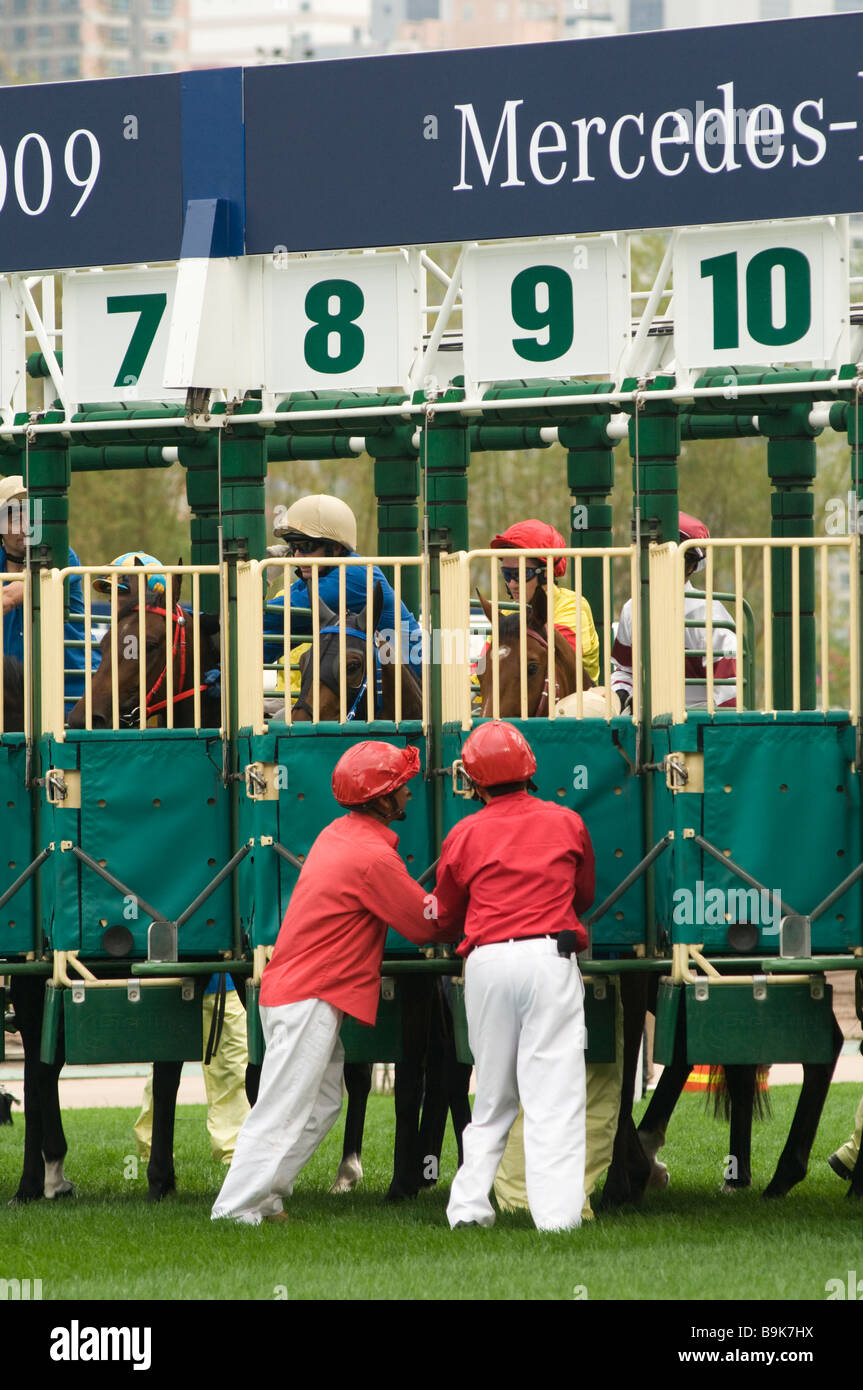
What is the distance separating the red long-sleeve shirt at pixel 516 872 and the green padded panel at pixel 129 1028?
1.23m

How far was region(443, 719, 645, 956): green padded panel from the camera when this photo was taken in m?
8.41

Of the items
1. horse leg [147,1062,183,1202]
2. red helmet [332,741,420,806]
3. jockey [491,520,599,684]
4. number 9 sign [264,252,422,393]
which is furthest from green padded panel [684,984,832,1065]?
number 9 sign [264,252,422,393]

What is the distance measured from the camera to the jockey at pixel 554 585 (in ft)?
28.6

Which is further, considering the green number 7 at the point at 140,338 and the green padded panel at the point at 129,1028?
the green number 7 at the point at 140,338

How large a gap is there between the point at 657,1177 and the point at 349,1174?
135cm

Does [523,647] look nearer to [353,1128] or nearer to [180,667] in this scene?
[180,667]

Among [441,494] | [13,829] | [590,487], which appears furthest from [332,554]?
[13,829]

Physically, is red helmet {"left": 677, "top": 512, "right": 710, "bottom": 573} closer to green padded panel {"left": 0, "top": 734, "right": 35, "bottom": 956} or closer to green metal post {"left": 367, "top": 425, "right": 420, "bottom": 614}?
green metal post {"left": 367, "top": 425, "right": 420, "bottom": 614}

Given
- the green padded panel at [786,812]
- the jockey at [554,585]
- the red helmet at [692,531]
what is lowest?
the green padded panel at [786,812]

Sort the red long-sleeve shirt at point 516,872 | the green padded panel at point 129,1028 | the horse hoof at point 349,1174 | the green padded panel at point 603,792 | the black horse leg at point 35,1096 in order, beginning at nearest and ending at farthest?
the red long-sleeve shirt at point 516,872, the green padded panel at point 603,792, the green padded panel at point 129,1028, the black horse leg at point 35,1096, the horse hoof at point 349,1174

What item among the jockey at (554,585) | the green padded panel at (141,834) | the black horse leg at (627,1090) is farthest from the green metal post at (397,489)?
the black horse leg at (627,1090)

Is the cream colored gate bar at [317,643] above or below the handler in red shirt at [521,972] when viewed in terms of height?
above

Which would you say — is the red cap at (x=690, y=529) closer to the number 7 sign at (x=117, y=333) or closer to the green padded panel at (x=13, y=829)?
the number 7 sign at (x=117, y=333)

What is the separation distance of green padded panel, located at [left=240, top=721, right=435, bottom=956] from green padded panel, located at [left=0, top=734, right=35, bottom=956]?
1.02m
